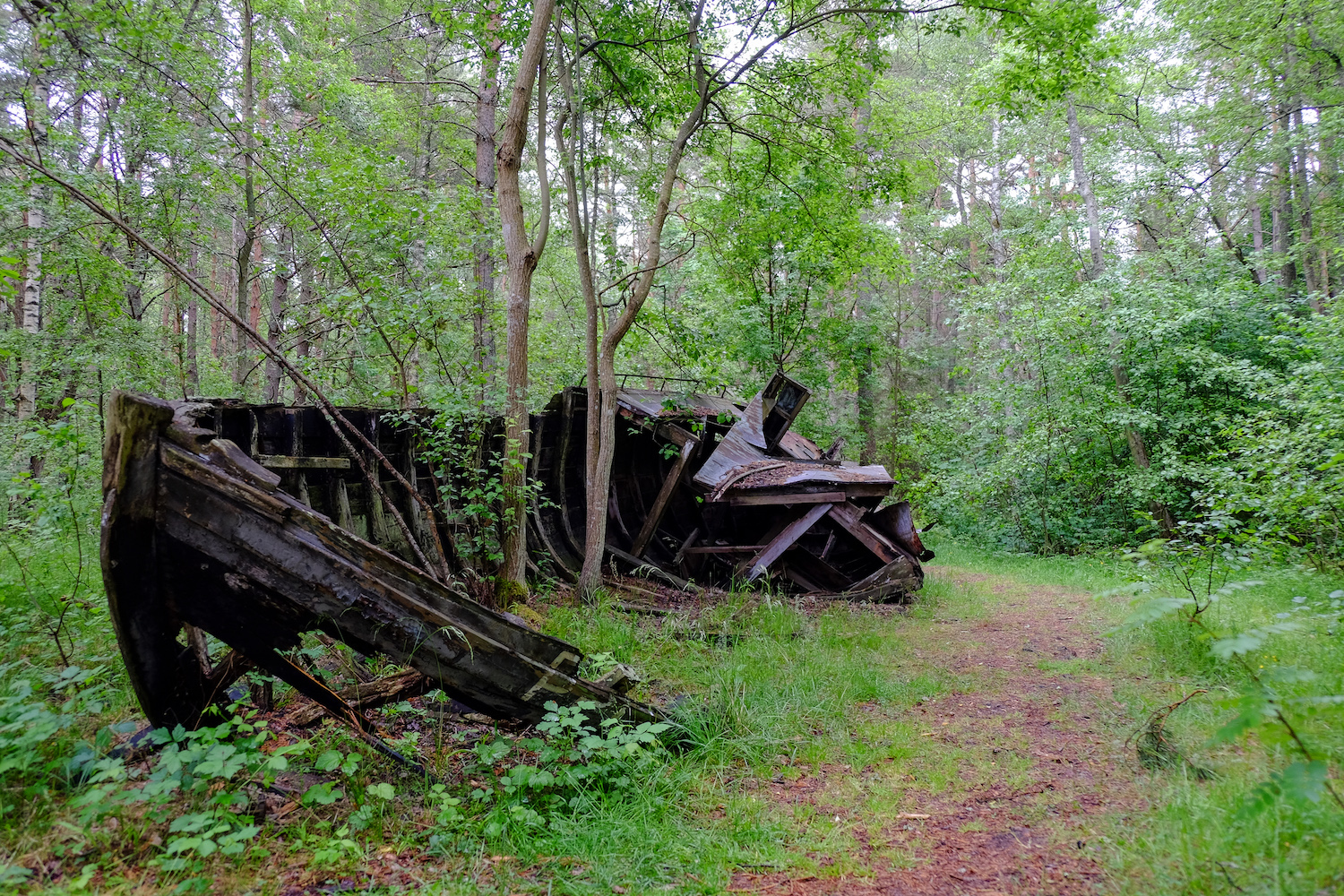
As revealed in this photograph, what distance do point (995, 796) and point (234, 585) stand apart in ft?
11.8

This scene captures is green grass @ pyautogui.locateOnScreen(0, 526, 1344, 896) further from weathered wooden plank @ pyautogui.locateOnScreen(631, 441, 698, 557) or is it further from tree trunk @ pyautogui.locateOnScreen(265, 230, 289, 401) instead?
tree trunk @ pyautogui.locateOnScreen(265, 230, 289, 401)

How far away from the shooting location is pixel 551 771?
11.0 ft

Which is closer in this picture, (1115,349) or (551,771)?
(551,771)

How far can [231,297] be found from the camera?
1897 centimetres

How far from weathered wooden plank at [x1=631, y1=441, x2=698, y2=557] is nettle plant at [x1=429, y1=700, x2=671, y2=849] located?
4742mm

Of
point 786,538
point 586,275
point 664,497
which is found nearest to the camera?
point 586,275

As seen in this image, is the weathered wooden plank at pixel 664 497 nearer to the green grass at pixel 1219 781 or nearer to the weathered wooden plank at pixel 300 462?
the weathered wooden plank at pixel 300 462

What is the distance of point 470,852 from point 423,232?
19.9 ft

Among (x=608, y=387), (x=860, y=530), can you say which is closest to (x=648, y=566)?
(x=608, y=387)

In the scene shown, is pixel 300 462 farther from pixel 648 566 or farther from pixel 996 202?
pixel 996 202

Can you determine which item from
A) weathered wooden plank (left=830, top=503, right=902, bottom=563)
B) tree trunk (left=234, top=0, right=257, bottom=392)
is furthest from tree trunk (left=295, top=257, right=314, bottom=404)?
weathered wooden plank (left=830, top=503, right=902, bottom=563)

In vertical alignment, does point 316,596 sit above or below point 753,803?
above

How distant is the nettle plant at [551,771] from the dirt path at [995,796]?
2.58 ft

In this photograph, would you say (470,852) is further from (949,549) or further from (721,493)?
(949,549)
